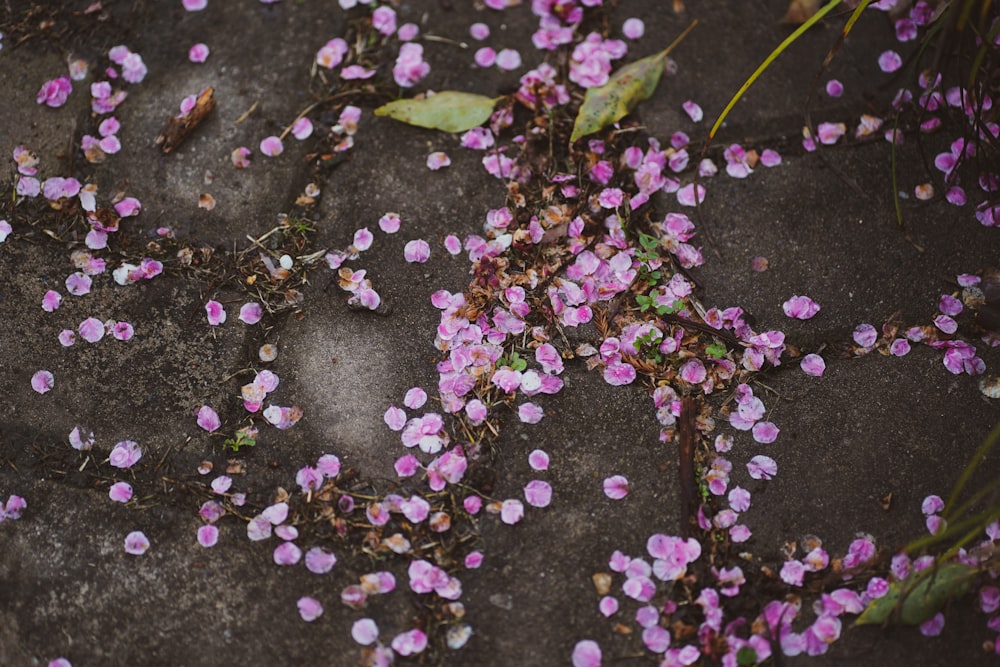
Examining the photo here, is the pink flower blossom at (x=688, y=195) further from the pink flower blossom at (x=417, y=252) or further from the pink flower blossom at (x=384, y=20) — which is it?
the pink flower blossom at (x=384, y=20)

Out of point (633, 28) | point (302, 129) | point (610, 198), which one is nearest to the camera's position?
point (610, 198)

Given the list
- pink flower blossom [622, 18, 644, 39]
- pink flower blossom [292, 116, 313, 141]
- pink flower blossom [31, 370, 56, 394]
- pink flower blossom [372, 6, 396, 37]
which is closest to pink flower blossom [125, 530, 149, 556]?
pink flower blossom [31, 370, 56, 394]

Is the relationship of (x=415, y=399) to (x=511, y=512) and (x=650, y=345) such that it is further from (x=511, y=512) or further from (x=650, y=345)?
(x=650, y=345)

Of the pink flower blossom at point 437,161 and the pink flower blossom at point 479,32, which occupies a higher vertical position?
the pink flower blossom at point 479,32

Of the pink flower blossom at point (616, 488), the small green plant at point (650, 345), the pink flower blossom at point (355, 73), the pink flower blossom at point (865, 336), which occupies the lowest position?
the pink flower blossom at point (616, 488)

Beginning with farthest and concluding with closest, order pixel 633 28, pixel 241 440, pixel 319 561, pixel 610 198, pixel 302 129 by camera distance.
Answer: pixel 633 28
pixel 302 129
pixel 610 198
pixel 241 440
pixel 319 561

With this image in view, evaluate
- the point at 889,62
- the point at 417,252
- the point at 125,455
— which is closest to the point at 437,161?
the point at 417,252

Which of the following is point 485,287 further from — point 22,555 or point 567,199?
point 22,555

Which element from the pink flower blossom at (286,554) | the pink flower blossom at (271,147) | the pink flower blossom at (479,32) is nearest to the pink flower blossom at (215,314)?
the pink flower blossom at (271,147)
